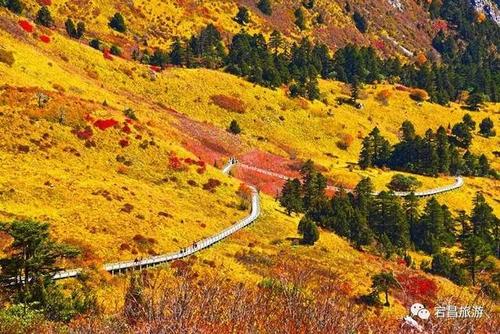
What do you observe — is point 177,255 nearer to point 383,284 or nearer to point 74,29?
point 383,284

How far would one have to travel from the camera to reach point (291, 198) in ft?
268

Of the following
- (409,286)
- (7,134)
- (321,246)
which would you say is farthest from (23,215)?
(409,286)

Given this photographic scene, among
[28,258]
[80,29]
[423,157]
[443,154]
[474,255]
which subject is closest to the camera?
[28,258]

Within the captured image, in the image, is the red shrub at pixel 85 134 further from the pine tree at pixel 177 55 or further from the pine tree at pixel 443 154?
the pine tree at pixel 443 154

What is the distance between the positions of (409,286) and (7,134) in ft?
161

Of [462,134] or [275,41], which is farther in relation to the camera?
[275,41]

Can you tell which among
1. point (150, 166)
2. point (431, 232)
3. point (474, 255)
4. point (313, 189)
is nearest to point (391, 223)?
point (431, 232)

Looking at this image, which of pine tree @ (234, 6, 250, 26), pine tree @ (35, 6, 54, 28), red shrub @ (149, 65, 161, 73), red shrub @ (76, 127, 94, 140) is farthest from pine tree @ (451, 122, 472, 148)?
pine tree @ (35, 6, 54, 28)

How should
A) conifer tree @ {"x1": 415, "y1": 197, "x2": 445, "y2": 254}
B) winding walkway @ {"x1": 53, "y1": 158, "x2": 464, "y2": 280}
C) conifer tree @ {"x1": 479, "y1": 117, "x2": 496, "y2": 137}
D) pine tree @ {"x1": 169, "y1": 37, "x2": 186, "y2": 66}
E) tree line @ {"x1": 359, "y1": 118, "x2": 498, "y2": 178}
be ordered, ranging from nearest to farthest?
winding walkway @ {"x1": 53, "y1": 158, "x2": 464, "y2": 280}
conifer tree @ {"x1": 415, "y1": 197, "x2": 445, "y2": 254}
tree line @ {"x1": 359, "y1": 118, "x2": 498, "y2": 178}
pine tree @ {"x1": 169, "y1": 37, "x2": 186, "y2": 66}
conifer tree @ {"x1": 479, "y1": 117, "x2": 496, "y2": 137}

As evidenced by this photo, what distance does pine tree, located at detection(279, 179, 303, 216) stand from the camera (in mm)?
80688

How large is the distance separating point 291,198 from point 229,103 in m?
52.0

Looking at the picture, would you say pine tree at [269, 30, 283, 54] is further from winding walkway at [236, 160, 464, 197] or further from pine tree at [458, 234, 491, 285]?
pine tree at [458, 234, 491, 285]

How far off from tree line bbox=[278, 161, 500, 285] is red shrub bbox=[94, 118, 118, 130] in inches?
1027

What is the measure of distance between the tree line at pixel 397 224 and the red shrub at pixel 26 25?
198 feet
